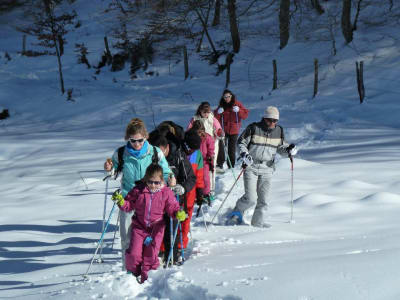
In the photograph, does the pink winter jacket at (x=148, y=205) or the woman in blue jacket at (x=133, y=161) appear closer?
the pink winter jacket at (x=148, y=205)

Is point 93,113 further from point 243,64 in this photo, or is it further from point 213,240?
point 213,240

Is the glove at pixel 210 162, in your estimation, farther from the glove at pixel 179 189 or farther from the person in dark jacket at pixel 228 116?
the glove at pixel 179 189

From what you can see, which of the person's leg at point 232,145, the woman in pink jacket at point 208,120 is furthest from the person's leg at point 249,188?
the person's leg at point 232,145

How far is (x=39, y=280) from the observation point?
16.5 ft

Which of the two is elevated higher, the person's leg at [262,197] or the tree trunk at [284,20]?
the tree trunk at [284,20]

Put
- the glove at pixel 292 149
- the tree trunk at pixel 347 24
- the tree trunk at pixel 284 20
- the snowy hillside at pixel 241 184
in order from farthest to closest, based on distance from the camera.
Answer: the tree trunk at pixel 284 20 → the tree trunk at pixel 347 24 → the glove at pixel 292 149 → the snowy hillside at pixel 241 184

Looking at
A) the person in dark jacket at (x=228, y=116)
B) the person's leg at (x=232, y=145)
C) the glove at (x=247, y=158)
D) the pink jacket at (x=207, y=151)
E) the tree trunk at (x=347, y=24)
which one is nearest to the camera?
the glove at (x=247, y=158)

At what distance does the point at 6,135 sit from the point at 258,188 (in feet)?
47.7

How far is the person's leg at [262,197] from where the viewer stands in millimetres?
6504

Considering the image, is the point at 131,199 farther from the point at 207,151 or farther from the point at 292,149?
the point at 207,151

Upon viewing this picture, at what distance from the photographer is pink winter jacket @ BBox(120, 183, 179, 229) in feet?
15.3

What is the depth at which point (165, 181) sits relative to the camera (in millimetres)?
4898

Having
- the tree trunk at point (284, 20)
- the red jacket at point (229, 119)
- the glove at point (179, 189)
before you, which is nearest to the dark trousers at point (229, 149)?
the red jacket at point (229, 119)

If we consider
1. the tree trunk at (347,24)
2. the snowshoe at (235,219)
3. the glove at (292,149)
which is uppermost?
the tree trunk at (347,24)
